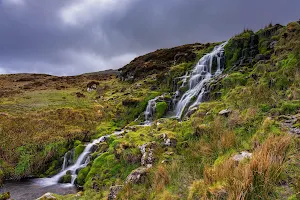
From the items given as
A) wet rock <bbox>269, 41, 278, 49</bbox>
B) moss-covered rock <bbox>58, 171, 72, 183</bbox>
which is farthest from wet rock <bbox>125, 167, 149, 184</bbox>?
wet rock <bbox>269, 41, 278, 49</bbox>

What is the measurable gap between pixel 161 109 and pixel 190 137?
30.1ft

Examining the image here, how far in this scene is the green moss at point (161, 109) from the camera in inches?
696

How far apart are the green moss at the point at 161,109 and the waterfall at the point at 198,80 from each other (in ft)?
3.23

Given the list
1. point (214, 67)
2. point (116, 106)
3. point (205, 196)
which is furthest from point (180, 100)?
point (205, 196)

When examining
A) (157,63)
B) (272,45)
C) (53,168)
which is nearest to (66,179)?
(53,168)

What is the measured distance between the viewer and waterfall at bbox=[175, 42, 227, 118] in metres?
16.1

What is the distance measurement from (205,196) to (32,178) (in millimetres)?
12735

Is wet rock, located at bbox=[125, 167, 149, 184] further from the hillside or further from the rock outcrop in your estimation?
the rock outcrop

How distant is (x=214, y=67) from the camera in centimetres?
2075

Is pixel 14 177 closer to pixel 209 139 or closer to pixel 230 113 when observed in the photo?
pixel 209 139

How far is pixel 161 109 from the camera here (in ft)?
58.8

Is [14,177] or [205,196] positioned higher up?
[205,196]

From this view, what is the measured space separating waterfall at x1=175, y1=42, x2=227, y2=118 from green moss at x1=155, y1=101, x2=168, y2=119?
0.98 m

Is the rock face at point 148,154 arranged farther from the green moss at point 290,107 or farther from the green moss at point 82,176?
the green moss at point 290,107
